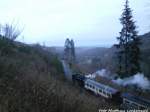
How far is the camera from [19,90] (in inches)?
234

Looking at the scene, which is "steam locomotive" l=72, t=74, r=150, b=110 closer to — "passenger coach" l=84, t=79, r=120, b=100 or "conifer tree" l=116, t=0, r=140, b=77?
"passenger coach" l=84, t=79, r=120, b=100

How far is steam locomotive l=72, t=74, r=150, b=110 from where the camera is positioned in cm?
1416

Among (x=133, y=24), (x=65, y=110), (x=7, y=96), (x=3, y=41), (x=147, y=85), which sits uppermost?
(x=133, y=24)

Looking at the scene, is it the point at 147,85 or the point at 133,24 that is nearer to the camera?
the point at 147,85

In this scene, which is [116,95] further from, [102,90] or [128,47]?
[128,47]

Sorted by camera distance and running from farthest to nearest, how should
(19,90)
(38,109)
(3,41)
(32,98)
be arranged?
1. (3,41)
2. (19,90)
3. (32,98)
4. (38,109)

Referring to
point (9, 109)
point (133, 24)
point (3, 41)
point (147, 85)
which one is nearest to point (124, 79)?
point (147, 85)

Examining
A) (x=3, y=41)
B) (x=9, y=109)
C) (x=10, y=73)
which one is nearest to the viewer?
(x=9, y=109)

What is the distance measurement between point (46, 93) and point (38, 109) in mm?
907

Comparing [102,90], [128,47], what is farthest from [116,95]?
[128,47]

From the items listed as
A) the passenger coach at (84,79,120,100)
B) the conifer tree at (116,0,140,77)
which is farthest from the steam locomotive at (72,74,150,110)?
the conifer tree at (116,0,140,77)

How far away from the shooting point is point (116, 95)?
16797mm

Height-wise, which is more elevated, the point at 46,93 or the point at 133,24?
the point at 133,24

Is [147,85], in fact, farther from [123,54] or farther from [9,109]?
[9,109]
